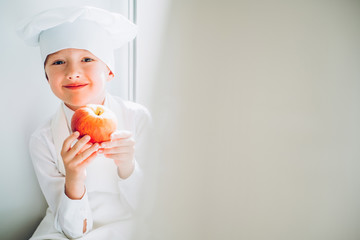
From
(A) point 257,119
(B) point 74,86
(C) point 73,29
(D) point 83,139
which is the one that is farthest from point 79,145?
(A) point 257,119

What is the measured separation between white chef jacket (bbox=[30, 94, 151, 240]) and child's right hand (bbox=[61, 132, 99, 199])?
5 cm

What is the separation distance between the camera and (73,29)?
0.59m

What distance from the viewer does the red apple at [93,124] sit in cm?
52

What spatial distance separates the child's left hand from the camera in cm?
56

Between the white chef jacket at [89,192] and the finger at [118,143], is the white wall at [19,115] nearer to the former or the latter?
the white chef jacket at [89,192]

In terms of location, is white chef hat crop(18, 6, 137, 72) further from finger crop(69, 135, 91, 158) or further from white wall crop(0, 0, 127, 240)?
finger crop(69, 135, 91, 158)

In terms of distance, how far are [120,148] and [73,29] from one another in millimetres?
316

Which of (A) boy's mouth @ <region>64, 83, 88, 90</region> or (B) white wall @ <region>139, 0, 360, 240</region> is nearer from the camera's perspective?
(B) white wall @ <region>139, 0, 360, 240</region>

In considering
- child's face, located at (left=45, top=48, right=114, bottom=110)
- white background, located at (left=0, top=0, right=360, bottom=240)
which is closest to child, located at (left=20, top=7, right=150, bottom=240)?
child's face, located at (left=45, top=48, right=114, bottom=110)

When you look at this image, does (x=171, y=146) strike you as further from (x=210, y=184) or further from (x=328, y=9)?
(x=328, y=9)

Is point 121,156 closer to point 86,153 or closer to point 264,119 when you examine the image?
point 86,153

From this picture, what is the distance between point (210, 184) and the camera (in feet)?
1.84

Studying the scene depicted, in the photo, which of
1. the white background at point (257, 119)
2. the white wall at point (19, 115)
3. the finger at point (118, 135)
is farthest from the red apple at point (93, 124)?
the white wall at point (19, 115)

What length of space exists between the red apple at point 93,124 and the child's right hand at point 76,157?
0.04 feet
